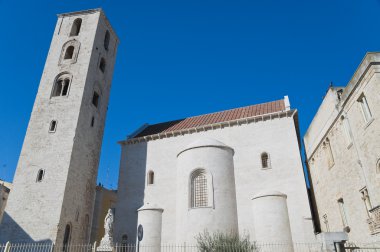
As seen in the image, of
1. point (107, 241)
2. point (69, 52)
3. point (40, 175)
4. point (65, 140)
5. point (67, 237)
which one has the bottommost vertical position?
point (107, 241)

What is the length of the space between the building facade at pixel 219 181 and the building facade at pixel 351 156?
1.86 metres

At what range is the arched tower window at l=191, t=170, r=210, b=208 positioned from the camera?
19.9m

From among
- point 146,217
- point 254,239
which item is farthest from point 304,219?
point 146,217

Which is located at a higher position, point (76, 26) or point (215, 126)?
point (76, 26)

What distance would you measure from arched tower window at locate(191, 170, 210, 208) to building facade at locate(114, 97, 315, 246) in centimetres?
7

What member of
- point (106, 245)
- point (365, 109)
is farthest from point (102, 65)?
point (365, 109)

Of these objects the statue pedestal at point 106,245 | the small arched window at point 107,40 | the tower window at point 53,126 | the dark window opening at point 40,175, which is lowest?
the statue pedestal at point 106,245

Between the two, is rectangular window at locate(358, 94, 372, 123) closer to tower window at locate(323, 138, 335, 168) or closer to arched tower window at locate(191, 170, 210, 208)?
tower window at locate(323, 138, 335, 168)

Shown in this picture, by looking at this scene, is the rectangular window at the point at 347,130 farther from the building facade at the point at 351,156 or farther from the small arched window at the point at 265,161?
the small arched window at the point at 265,161

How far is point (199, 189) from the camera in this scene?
66.9 feet

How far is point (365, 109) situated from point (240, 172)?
1021 cm

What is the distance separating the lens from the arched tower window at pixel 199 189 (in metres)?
19.9

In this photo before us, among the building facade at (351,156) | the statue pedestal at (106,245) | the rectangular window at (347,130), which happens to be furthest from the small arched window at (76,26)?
the rectangular window at (347,130)

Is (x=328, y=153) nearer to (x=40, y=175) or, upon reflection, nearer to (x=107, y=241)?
(x=107, y=241)
